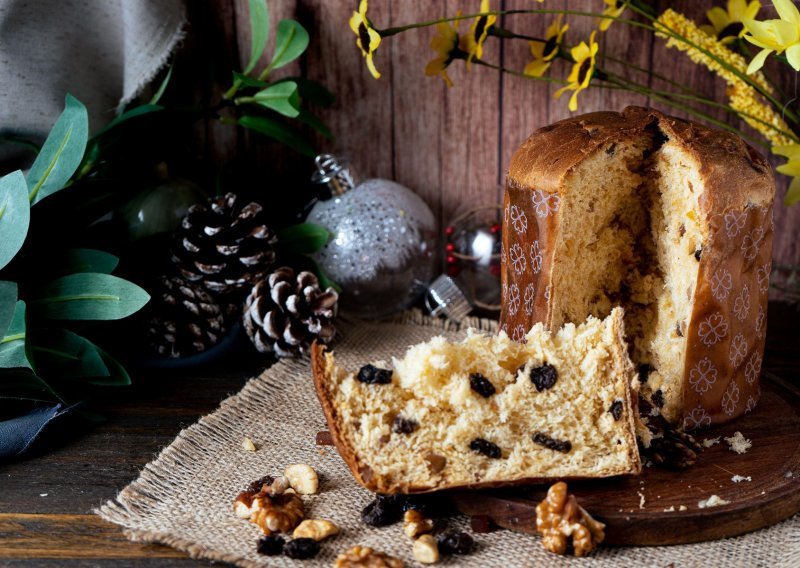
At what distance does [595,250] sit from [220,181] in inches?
54.2

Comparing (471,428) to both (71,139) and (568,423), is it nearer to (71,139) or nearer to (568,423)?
(568,423)

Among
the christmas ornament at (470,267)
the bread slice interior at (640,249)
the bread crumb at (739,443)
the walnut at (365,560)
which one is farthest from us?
the christmas ornament at (470,267)

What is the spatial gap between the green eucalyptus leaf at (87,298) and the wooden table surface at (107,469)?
0.93 feet

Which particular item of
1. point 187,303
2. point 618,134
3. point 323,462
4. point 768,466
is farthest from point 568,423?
point 187,303

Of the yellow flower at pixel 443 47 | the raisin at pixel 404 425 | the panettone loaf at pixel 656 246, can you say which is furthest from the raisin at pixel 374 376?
the yellow flower at pixel 443 47

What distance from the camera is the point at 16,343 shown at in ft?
6.21

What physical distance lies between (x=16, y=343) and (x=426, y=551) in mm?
1151

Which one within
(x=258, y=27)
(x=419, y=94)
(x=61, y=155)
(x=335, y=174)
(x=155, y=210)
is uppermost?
(x=258, y=27)

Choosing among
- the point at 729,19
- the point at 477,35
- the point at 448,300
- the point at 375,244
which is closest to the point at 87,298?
the point at 375,244

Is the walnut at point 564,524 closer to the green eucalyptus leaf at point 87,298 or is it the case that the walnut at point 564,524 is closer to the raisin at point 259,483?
the raisin at point 259,483

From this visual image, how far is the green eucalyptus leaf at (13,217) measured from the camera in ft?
6.03

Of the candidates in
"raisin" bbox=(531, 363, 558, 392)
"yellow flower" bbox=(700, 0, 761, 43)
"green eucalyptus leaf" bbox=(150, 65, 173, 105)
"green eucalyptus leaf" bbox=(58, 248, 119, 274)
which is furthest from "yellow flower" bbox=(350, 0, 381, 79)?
"yellow flower" bbox=(700, 0, 761, 43)

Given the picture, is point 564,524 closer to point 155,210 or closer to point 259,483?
point 259,483

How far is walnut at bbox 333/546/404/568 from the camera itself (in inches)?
55.2
